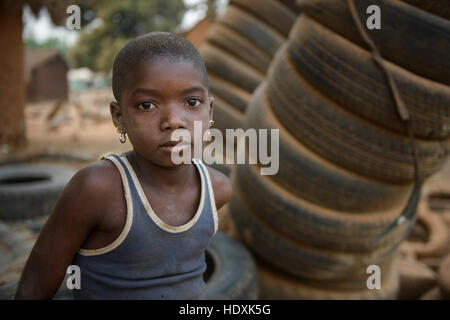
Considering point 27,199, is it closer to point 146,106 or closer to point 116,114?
point 116,114

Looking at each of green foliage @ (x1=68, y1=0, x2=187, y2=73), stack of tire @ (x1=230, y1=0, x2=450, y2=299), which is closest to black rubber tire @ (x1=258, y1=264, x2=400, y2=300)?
stack of tire @ (x1=230, y1=0, x2=450, y2=299)

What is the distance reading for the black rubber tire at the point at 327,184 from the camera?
1.65 metres

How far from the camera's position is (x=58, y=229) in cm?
82

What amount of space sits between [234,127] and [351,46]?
6.17 ft

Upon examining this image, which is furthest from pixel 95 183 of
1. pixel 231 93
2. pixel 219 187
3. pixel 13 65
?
pixel 13 65

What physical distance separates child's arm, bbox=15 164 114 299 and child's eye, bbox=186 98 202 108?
Answer: 0.83ft

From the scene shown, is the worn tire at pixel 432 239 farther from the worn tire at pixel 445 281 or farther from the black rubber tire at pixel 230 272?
the black rubber tire at pixel 230 272

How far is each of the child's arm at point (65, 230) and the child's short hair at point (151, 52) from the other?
8.5 inches

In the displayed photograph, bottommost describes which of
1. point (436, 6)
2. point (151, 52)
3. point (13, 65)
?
point (151, 52)

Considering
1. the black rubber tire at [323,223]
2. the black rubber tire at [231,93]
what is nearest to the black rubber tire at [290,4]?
the black rubber tire at [231,93]

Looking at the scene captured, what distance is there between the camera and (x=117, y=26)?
2208cm

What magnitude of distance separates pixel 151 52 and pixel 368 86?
1.00 meters

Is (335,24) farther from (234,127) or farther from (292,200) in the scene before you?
(234,127)

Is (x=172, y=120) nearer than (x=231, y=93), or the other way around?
(x=172, y=120)
